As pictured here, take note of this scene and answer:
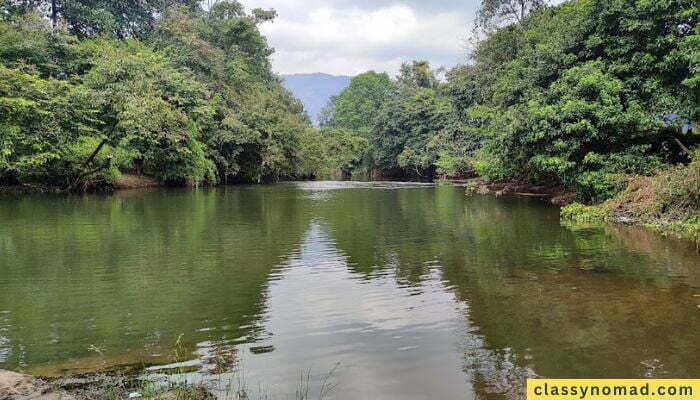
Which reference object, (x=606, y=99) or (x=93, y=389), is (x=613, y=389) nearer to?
(x=93, y=389)

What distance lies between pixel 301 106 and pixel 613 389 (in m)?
62.1

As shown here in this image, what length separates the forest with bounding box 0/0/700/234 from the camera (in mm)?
18641

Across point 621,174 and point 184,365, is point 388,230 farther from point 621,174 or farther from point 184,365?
point 184,365

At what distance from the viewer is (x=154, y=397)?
436 cm

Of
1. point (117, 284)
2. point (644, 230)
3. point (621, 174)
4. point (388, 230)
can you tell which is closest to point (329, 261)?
point (117, 284)

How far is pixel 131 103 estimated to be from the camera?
101 ft

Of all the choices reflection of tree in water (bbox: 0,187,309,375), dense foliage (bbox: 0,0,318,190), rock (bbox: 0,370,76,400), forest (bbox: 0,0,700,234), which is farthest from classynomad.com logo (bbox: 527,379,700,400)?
dense foliage (bbox: 0,0,318,190)

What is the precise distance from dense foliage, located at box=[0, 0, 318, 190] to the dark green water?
49.2 feet

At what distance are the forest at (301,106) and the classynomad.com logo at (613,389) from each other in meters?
11.8

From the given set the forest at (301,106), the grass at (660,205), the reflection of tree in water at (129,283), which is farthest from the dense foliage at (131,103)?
the grass at (660,205)

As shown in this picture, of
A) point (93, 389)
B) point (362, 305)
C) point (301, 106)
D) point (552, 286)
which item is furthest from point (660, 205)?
point (301, 106)

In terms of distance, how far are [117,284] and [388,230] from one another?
877 cm

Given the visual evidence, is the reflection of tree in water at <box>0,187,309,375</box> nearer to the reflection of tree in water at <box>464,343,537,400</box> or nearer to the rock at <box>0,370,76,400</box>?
the rock at <box>0,370,76,400</box>

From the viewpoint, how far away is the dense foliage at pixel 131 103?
1110 inches
